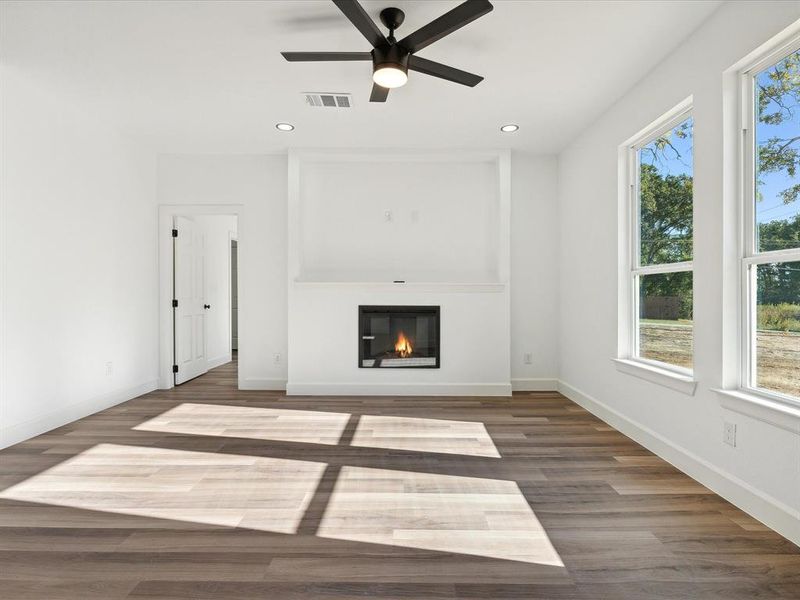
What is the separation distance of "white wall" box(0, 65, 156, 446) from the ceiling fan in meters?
2.30

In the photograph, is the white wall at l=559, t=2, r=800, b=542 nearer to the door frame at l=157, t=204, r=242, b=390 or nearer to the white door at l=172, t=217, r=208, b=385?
the door frame at l=157, t=204, r=242, b=390

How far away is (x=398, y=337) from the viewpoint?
4977mm

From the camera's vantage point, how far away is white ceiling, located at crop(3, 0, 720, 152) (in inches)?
99.1

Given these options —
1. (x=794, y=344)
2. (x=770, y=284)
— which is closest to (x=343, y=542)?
(x=794, y=344)

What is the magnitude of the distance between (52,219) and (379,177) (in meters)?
3.04

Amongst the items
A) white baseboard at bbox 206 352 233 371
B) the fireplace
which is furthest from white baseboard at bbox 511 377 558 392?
white baseboard at bbox 206 352 233 371

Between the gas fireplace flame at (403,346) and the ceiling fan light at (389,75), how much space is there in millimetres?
2824

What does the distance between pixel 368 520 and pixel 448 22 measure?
2.42 m

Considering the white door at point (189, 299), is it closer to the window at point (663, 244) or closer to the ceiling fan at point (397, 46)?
the ceiling fan at point (397, 46)

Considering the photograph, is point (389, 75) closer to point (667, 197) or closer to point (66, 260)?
point (667, 197)

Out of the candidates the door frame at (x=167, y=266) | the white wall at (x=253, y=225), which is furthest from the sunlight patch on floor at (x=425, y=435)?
the door frame at (x=167, y=266)

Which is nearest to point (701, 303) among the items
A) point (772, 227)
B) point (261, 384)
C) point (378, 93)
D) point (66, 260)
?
point (772, 227)

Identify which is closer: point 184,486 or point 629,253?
point 184,486

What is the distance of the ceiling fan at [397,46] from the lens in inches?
86.3
